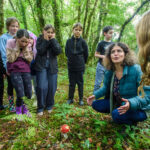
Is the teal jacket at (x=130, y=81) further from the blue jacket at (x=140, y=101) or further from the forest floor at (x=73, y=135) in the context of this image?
the forest floor at (x=73, y=135)

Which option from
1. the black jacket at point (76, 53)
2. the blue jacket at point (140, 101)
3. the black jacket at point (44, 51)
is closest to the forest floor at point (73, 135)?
the blue jacket at point (140, 101)

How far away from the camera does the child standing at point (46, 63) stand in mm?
2707

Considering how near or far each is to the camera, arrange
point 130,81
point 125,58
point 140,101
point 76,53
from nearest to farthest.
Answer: point 140,101 < point 130,81 < point 125,58 < point 76,53

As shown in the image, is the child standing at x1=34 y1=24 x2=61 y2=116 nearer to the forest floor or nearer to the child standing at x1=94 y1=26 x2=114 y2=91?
the forest floor

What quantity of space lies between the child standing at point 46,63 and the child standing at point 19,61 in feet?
0.77

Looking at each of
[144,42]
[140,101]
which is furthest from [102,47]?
[144,42]

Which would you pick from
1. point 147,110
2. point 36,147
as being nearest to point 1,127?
point 36,147

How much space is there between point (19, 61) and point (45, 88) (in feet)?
2.87

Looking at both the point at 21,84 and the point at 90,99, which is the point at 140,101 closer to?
the point at 90,99

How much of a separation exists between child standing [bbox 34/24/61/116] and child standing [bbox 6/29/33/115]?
0.77 ft

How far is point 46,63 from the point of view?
2822mm

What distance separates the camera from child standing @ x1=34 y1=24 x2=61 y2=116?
107 inches

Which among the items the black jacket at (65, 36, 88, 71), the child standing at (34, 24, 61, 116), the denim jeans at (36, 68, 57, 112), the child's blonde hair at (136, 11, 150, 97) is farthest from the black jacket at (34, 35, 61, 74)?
the child's blonde hair at (136, 11, 150, 97)

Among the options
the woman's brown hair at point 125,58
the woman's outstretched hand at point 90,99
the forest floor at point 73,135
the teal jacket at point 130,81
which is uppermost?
the woman's brown hair at point 125,58
